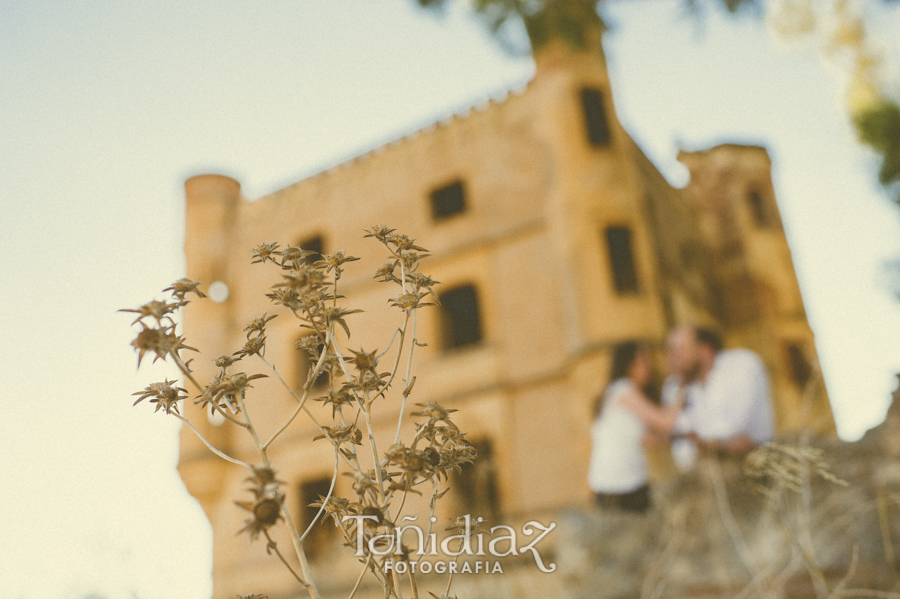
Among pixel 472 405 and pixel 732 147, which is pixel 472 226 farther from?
pixel 732 147

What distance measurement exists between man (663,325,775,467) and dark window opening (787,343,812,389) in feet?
10.6

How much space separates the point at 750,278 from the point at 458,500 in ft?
26.9

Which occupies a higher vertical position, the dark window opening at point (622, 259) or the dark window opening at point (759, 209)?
the dark window opening at point (759, 209)

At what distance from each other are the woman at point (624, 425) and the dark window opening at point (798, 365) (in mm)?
5434

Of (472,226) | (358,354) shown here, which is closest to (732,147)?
(472,226)

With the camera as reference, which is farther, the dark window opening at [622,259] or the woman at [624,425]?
the dark window opening at [622,259]

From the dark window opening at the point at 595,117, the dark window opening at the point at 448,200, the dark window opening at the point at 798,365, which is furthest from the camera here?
the dark window opening at the point at 798,365

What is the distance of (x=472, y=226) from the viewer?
13289 millimetres

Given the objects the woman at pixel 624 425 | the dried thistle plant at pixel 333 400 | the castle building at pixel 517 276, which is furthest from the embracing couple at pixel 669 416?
the dried thistle plant at pixel 333 400

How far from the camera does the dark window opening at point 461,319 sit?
1298 cm

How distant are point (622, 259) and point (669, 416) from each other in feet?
8.98

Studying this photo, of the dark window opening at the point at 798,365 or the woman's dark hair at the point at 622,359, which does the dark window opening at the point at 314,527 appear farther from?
the dark window opening at the point at 798,365

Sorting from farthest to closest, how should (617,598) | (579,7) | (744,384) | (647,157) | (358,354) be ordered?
(647,157)
(744,384)
(579,7)
(617,598)
(358,354)

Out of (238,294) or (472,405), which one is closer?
(472,405)
